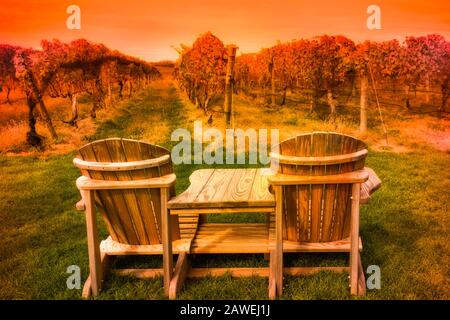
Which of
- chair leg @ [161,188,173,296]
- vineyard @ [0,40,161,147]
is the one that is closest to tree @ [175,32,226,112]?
vineyard @ [0,40,161,147]

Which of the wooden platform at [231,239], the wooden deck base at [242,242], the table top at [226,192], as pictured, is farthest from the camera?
the wooden platform at [231,239]

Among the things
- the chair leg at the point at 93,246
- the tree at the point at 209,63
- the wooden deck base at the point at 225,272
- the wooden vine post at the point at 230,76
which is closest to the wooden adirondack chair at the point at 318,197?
the wooden deck base at the point at 225,272

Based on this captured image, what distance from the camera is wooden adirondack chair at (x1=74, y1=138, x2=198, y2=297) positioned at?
3398 millimetres

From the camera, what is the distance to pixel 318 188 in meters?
3.46

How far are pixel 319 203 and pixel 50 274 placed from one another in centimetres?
245

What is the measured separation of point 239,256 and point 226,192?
0.98 metres

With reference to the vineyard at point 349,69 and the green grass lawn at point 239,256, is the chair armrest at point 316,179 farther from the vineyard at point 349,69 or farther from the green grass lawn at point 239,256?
the vineyard at point 349,69

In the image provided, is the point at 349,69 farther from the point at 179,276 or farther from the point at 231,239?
the point at 179,276

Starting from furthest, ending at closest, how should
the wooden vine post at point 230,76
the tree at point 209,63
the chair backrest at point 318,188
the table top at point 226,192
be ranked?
1. the tree at point 209,63
2. the wooden vine post at point 230,76
3. the table top at point 226,192
4. the chair backrest at point 318,188

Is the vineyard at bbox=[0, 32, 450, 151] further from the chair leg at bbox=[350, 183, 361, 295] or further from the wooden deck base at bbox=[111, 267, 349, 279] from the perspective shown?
the chair leg at bbox=[350, 183, 361, 295]

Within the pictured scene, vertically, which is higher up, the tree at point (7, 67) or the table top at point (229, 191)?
the tree at point (7, 67)

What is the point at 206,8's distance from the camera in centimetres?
1048

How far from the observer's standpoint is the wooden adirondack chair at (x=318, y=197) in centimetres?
333

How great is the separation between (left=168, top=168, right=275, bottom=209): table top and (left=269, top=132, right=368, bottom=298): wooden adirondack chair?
0.59ft
